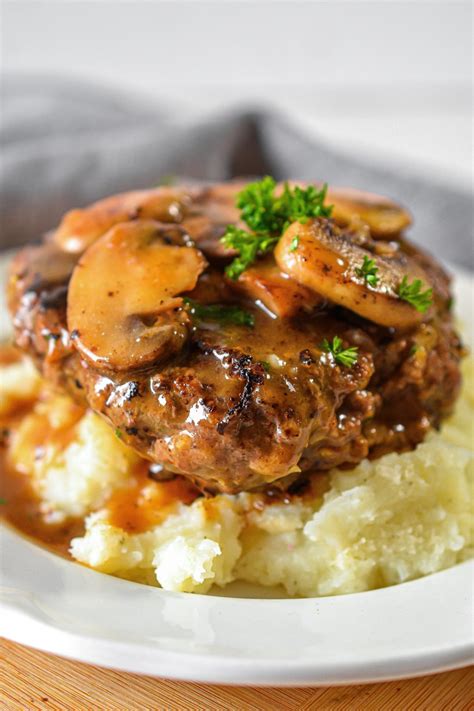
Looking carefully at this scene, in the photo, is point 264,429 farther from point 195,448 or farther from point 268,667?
point 268,667

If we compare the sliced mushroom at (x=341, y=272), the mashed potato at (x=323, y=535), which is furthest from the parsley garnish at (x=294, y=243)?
the mashed potato at (x=323, y=535)

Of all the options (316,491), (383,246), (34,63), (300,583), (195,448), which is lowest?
(34,63)

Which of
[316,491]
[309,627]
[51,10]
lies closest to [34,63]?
[51,10]

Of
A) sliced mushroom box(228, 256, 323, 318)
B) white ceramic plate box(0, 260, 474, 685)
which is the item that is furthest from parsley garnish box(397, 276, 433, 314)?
white ceramic plate box(0, 260, 474, 685)

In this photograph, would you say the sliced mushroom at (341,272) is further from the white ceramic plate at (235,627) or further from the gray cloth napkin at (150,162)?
the gray cloth napkin at (150,162)

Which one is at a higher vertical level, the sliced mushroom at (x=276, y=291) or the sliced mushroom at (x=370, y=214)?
the sliced mushroom at (x=370, y=214)
